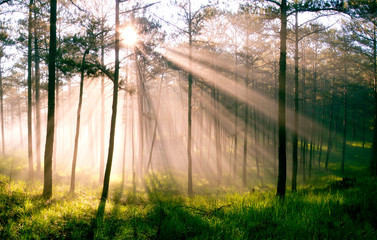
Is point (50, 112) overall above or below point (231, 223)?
above

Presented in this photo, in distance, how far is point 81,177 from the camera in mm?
17906

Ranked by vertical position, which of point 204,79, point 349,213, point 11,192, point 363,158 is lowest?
point 363,158

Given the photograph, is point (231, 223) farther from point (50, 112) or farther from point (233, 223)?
point (50, 112)

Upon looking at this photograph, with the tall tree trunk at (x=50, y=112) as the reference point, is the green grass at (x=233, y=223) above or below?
below

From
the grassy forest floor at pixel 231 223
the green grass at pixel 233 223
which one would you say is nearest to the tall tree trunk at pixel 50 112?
the grassy forest floor at pixel 231 223

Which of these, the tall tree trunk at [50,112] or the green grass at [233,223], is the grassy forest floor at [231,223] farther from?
Answer: the tall tree trunk at [50,112]

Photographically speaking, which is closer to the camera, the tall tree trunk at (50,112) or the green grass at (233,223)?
the green grass at (233,223)

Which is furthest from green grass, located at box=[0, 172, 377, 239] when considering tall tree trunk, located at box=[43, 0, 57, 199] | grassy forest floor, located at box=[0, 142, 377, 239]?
tall tree trunk, located at box=[43, 0, 57, 199]

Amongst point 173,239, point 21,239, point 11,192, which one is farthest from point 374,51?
point 11,192

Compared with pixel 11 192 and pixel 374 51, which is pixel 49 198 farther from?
pixel 374 51

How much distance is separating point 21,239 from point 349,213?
7179 mm

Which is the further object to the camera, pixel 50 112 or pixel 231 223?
pixel 50 112

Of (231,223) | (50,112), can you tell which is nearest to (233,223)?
(231,223)

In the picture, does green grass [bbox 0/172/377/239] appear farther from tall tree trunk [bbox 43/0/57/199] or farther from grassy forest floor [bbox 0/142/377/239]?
tall tree trunk [bbox 43/0/57/199]
